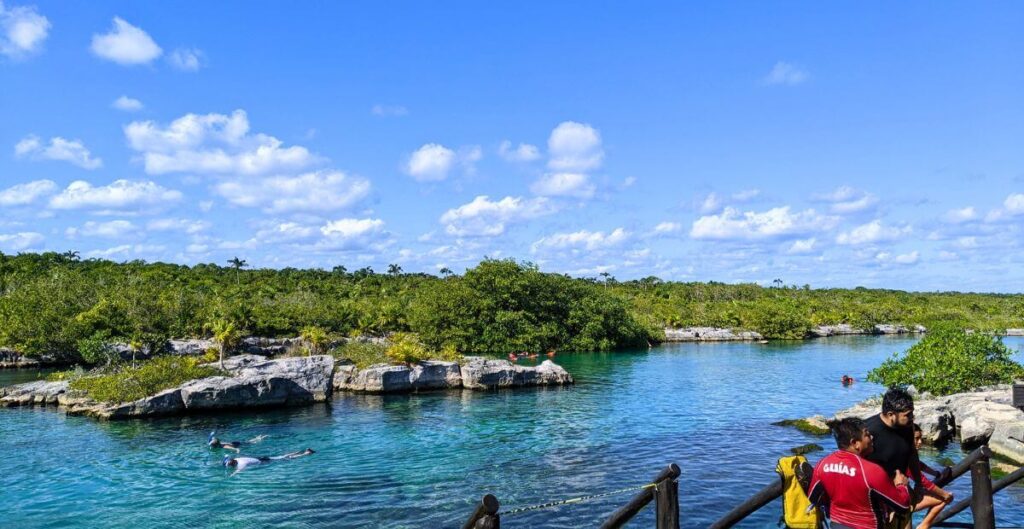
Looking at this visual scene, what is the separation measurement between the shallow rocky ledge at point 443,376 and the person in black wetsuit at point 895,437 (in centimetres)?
3255

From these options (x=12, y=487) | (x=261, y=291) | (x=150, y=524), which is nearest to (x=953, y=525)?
(x=150, y=524)

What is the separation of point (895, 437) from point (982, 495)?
54.7 inches

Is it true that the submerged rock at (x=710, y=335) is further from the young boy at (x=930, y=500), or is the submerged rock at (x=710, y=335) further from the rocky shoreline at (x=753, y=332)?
the young boy at (x=930, y=500)

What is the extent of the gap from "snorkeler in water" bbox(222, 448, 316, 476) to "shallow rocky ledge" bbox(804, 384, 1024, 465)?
19.9 meters

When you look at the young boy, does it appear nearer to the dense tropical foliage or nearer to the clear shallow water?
→ the clear shallow water

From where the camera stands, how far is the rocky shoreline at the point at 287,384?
30.2m

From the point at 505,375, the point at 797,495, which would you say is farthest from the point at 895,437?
the point at 505,375

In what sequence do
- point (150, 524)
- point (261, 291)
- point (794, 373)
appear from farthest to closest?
point (261, 291), point (794, 373), point (150, 524)

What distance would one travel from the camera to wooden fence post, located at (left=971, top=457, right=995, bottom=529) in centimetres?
729

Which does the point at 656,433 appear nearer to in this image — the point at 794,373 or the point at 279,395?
the point at 279,395

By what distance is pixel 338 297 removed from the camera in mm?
93250

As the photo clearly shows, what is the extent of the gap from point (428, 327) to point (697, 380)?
28.1 m

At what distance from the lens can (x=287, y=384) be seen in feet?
109

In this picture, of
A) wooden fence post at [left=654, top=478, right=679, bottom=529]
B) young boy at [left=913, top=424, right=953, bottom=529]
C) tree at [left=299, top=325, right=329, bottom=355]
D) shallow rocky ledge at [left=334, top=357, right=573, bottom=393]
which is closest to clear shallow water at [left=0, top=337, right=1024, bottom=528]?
shallow rocky ledge at [left=334, top=357, right=573, bottom=393]
